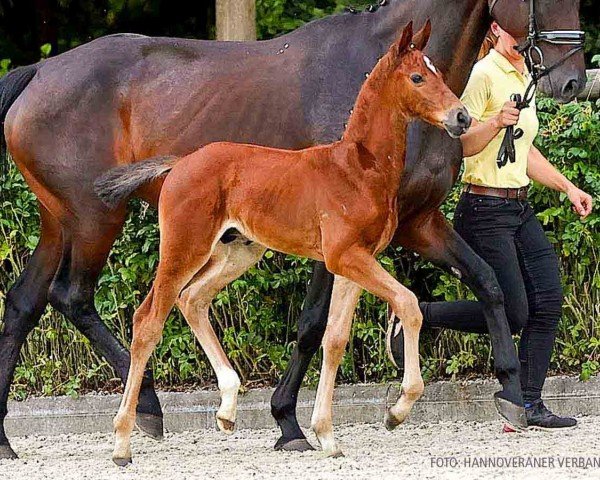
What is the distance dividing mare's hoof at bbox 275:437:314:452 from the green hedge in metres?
0.89

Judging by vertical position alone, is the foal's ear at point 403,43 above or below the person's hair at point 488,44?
above

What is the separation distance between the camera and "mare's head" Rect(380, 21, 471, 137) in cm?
485

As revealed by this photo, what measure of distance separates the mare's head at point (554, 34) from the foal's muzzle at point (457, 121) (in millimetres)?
793

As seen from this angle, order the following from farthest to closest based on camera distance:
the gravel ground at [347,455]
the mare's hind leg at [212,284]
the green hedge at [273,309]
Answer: the green hedge at [273,309], the mare's hind leg at [212,284], the gravel ground at [347,455]

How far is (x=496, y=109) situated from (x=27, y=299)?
8.09ft

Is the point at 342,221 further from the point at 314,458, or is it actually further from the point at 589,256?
the point at 589,256

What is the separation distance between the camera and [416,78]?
4941 millimetres

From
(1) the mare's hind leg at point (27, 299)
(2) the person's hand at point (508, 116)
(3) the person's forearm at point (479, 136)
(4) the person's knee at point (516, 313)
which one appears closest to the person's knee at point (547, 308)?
(4) the person's knee at point (516, 313)

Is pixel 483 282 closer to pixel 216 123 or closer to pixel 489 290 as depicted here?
pixel 489 290

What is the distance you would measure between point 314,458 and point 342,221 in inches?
44.5

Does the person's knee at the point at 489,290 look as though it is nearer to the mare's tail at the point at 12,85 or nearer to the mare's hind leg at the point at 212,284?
the mare's hind leg at the point at 212,284

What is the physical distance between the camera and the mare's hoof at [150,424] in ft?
20.0

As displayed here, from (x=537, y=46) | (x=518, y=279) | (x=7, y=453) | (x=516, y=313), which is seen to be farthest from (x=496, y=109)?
(x=7, y=453)

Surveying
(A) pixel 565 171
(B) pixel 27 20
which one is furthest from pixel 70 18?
(A) pixel 565 171
